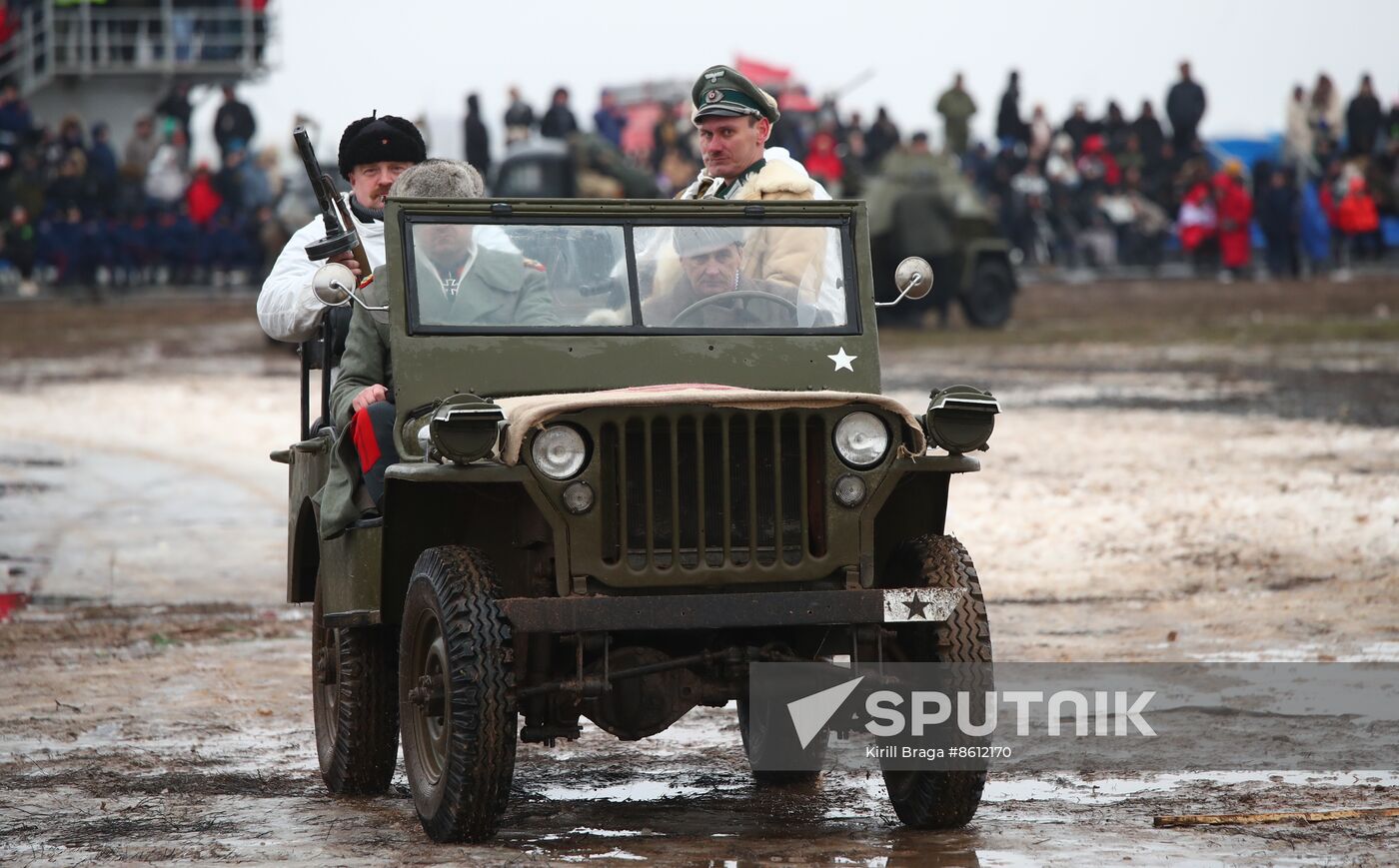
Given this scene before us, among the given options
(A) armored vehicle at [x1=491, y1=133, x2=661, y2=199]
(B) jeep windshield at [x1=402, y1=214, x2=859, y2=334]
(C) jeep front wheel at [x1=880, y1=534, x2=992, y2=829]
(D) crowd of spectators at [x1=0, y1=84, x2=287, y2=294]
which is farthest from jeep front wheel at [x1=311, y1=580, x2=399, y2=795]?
(D) crowd of spectators at [x1=0, y1=84, x2=287, y2=294]

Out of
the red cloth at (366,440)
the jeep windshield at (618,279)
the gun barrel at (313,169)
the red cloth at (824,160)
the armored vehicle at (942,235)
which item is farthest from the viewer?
the red cloth at (824,160)

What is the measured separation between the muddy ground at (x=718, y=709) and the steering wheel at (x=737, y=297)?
1.34 m

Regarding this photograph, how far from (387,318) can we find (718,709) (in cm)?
235

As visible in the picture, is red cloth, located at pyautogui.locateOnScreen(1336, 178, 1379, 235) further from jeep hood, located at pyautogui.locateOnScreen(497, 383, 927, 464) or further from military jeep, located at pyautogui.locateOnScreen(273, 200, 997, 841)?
jeep hood, located at pyautogui.locateOnScreen(497, 383, 927, 464)

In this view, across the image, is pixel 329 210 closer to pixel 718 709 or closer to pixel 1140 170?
pixel 718 709

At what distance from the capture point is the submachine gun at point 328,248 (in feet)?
23.2

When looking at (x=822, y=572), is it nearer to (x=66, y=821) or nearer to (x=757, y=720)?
(x=757, y=720)

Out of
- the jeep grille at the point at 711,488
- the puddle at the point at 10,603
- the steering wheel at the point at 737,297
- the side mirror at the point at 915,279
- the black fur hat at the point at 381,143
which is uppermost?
the black fur hat at the point at 381,143

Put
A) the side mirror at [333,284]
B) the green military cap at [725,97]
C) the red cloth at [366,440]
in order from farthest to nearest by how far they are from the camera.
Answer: the green military cap at [725,97] → the red cloth at [366,440] → the side mirror at [333,284]

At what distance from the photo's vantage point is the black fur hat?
303 inches

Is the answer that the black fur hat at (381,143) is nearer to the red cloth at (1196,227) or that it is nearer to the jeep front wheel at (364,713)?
the jeep front wheel at (364,713)

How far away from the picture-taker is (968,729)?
20.1ft

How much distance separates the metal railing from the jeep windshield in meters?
39.5

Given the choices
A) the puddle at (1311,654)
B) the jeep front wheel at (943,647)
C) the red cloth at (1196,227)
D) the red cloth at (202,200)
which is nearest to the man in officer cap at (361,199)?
the jeep front wheel at (943,647)
